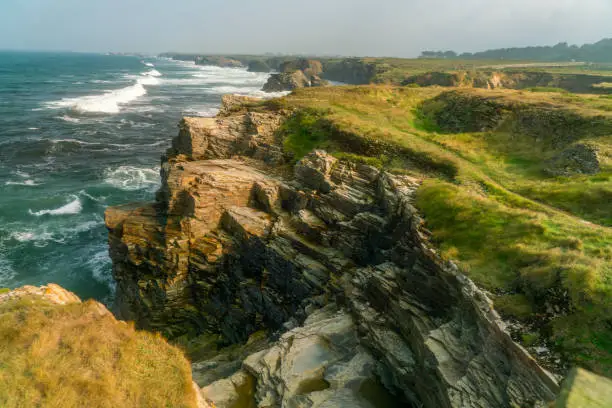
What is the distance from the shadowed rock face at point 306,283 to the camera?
38.4 ft

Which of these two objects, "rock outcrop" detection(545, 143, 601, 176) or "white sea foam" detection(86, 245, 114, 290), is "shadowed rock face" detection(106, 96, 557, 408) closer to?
A: "white sea foam" detection(86, 245, 114, 290)

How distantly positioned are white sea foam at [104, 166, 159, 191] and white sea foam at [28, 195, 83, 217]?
5.06 m

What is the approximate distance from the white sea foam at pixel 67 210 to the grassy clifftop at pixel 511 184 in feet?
81.6

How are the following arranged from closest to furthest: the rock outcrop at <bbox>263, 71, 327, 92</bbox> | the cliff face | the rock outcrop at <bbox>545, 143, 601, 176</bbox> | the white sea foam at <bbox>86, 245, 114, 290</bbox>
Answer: the rock outcrop at <bbox>545, 143, 601, 176</bbox> → the white sea foam at <bbox>86, 245, 114, 290</bbox> → the cliff face → the rock outcrop at <bbox>263, 71, 327, 92</bbox>

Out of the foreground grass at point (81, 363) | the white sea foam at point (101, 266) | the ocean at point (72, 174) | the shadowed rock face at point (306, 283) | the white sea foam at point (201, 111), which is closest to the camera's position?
the foreground grass at point (81, 363)

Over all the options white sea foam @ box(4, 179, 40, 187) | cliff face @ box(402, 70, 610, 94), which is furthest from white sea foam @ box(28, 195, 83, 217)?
cliff face @ box(402, 70, 610, 94)

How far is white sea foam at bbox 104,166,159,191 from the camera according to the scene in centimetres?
4475

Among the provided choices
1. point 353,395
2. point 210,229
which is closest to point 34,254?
point 210,229

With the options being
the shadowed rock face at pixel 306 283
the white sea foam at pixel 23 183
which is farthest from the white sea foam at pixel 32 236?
the shadowed rock face at pixel 306 283

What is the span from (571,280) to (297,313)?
41.7 ft

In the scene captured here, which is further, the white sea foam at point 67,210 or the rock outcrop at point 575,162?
the white sea foam at point 67,210

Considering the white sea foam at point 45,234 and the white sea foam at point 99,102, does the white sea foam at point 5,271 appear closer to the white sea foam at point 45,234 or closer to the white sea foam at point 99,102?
the white sea foam at point 45,234

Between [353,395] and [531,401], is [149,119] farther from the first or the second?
[531,401]

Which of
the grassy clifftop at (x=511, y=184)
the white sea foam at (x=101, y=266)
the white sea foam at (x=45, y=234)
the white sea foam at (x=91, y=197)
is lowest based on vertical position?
the white sea foam at (x=101, y=266)
